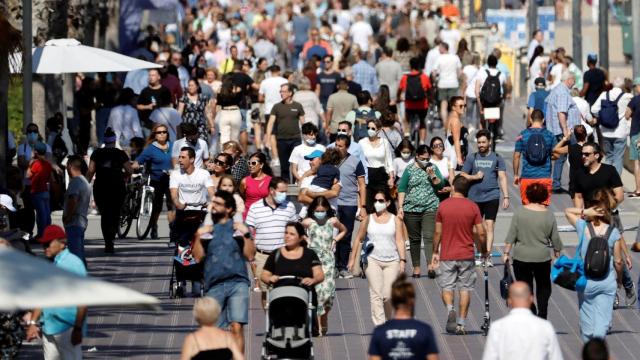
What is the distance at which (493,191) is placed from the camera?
2141 cm

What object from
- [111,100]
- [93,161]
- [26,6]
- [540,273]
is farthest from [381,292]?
[111,100]

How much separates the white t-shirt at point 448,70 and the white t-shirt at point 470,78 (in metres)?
0.18

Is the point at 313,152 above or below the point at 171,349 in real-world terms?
above

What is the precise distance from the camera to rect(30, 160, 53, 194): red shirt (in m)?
23.8

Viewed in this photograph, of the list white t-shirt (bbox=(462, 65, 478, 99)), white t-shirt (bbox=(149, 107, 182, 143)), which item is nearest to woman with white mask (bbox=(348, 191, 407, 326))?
white t-shirt (bbox=(149, 107, 182, 143))

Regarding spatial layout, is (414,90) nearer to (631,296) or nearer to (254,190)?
(254,190)

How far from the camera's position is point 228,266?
15.5m

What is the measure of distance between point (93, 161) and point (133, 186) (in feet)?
6.16

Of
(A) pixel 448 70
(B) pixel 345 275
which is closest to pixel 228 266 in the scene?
(B) pixel 345 275

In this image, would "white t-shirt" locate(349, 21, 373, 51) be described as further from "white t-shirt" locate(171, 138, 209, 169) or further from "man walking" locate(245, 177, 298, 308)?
"man walking" locate(245, 177, 298, 308)

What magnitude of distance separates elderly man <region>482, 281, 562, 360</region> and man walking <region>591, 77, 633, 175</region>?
1593cm

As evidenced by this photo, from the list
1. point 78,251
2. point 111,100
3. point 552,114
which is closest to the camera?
point 78,251

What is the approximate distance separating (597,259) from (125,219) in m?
10.7

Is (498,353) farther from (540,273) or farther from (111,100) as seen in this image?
(111,100)
